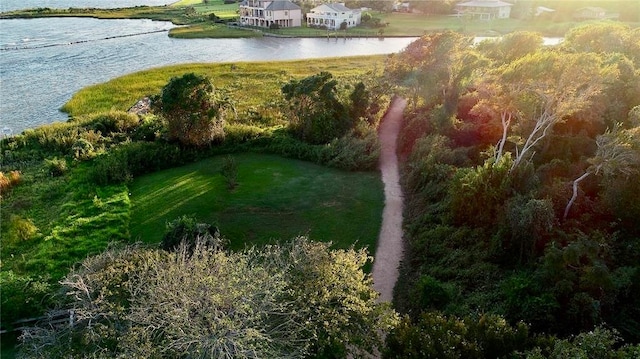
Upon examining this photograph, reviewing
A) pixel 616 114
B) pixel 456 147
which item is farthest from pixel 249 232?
pixel 616 114

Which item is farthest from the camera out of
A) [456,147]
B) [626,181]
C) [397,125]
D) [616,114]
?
[397,125]

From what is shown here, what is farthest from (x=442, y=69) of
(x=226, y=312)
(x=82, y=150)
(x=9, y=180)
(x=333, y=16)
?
(x=333, y=16)

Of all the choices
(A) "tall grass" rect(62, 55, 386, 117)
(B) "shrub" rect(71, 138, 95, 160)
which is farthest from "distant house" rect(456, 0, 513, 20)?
(B) "shrub" rect(71, 138, 95, 160)

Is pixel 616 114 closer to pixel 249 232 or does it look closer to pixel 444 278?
pixel 444 278

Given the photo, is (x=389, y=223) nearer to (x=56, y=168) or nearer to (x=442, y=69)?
(x=442, y=69)

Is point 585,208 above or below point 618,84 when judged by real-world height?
below

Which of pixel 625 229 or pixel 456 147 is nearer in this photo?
pixel 625 229

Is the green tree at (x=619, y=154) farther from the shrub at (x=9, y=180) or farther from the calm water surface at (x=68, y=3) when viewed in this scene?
the calm water surface at (x=68, y=3)
